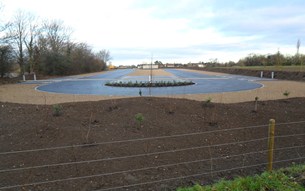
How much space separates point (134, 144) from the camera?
6223 millimetres

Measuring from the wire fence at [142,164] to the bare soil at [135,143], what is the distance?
0.02 m

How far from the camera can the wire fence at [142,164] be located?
4.79 m

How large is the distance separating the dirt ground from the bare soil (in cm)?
2

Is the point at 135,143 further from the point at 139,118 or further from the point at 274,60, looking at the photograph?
the point at 274,60

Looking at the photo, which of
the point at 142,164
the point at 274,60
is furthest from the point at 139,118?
the point at 274,60

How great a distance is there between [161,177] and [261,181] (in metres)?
1.67

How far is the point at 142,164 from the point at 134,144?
0.80 m

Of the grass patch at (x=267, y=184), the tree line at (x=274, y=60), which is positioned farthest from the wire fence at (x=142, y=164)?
the tree line at (x=274, y=60)

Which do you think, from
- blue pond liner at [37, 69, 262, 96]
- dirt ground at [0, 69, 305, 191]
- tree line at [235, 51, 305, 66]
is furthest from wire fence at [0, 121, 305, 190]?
tree line at [235, 51, 305, 66]

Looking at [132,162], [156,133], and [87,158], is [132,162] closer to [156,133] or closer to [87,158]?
[87,158]

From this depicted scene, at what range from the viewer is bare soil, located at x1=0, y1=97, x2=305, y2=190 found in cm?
498

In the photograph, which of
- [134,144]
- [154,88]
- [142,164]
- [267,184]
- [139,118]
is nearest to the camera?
[267,184]

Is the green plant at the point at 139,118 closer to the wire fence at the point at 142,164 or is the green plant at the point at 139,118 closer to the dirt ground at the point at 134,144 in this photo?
the dirt ground at the point at 134,144

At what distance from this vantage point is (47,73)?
48312 millimetres
